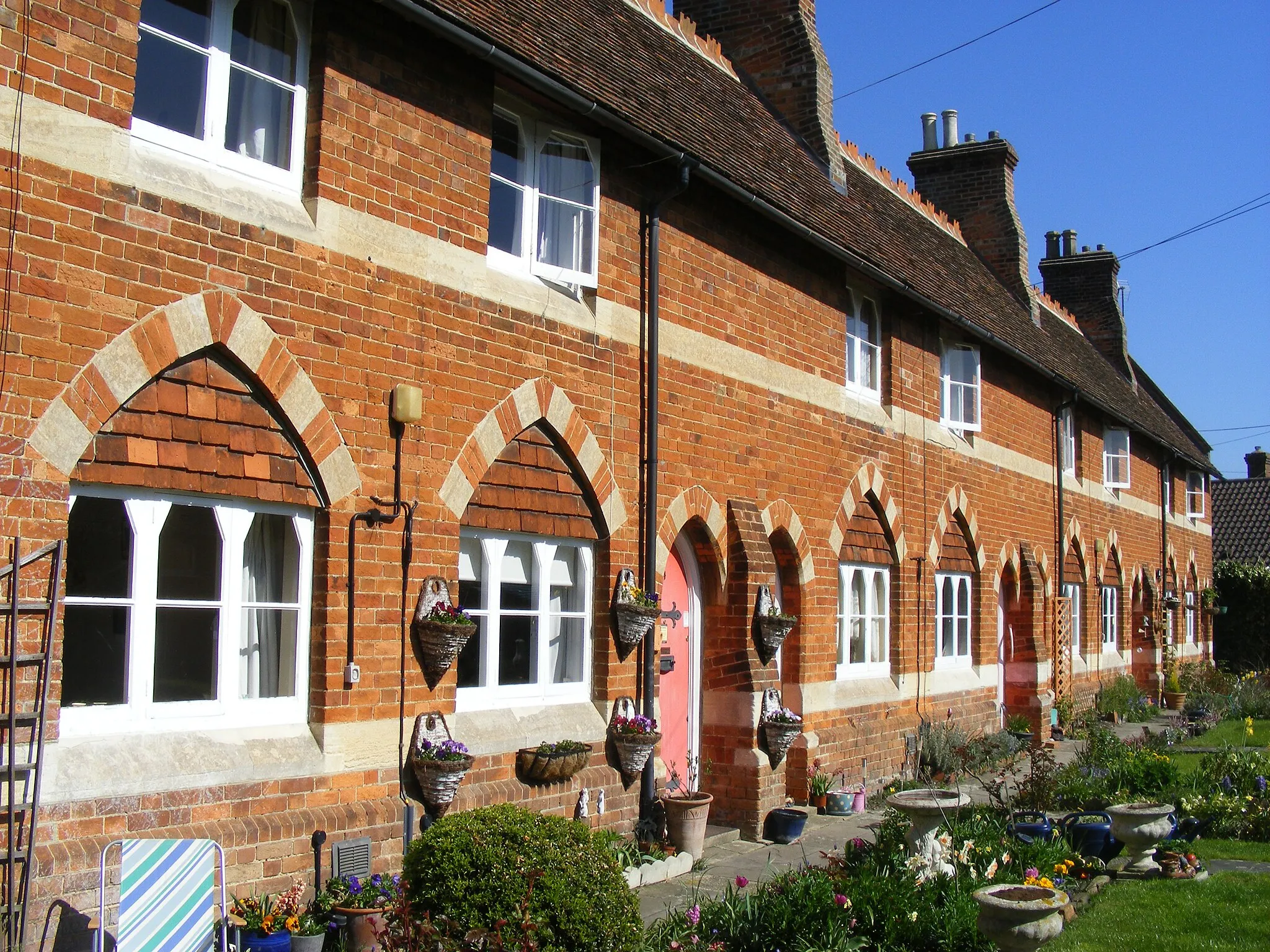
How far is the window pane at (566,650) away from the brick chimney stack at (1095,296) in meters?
24.3

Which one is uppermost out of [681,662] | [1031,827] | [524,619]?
[524,619]

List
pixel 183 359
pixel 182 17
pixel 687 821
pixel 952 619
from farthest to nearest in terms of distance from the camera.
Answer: pixel 952 619, pixel 687 821, pixel 182 17, pixel 183 359

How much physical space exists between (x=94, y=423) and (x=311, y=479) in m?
1.56

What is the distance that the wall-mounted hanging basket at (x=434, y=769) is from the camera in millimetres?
8008

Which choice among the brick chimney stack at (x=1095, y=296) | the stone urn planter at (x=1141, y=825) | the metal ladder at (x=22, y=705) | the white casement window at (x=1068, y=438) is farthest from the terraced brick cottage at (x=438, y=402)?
the brick chimney stack at (x=1095, y=296)

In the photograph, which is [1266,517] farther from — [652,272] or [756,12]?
[652,272]

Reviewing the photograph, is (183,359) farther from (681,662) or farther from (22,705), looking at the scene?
(681,662)

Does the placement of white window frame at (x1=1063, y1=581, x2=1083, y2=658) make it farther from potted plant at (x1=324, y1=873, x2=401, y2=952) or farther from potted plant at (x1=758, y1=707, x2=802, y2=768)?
potted plant at (x1=324, y1=873, x2=401, y2=952)

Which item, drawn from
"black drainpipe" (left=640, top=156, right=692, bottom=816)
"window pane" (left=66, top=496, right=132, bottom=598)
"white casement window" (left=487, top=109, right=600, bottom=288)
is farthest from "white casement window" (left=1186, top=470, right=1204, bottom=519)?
"window pane" (left=66, top=496, right=132, bottom=598)

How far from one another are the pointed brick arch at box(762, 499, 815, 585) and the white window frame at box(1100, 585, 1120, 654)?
14.6m

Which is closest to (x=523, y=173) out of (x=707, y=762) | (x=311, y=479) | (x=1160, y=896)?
(x=311, y=479)

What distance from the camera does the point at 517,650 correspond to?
31.1ft

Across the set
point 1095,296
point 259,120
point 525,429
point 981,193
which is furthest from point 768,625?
point 1095,296

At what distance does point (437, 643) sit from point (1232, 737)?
16695mm
